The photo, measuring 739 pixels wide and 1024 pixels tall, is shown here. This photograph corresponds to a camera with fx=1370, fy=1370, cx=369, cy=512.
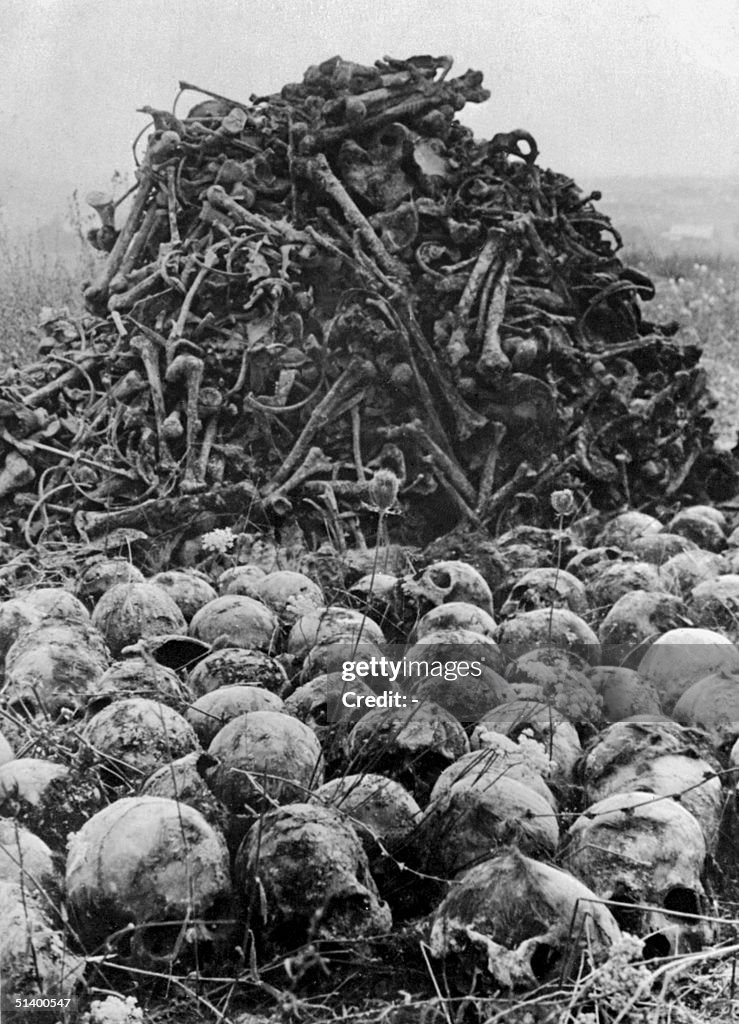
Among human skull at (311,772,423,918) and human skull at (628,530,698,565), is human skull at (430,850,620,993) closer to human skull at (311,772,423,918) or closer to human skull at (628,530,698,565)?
human skull at (311,772,423,918)

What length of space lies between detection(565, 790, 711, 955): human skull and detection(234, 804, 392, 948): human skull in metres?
0.58

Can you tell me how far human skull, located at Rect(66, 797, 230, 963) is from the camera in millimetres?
3199

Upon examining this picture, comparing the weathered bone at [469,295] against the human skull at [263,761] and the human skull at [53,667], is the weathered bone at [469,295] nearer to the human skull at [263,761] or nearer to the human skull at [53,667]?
the human skull at [53,667]

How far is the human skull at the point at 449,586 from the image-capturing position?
5.48m

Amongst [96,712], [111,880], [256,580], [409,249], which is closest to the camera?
[111,880]

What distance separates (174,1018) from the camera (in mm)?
3123

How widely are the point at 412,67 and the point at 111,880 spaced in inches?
238

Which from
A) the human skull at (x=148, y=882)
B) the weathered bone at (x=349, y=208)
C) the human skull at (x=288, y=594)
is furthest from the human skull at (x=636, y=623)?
the weathered bone at (x=349, y=208)

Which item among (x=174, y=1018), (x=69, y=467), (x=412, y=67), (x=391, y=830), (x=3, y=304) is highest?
(x=412, y=67)

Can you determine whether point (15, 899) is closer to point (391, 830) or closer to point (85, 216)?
point (391, 830)

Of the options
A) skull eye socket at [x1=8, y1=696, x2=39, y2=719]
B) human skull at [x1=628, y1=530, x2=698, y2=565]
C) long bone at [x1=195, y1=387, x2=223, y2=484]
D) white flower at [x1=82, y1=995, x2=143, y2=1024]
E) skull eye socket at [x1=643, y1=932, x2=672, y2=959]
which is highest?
long bone at [x1=195, y1=387, x2=223, y2=484]

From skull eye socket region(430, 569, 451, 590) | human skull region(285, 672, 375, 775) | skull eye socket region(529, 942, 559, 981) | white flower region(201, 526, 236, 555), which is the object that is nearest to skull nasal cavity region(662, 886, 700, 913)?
skull eye socket region(529, 942, 559, 981)

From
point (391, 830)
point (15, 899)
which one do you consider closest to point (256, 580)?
point (391, 830)

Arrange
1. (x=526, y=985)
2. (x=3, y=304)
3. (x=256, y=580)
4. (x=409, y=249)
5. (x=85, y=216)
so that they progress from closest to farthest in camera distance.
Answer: (x=526, y=985) < (x=256, y=580) < (x=409, y=249) < (x=85, y=216) < (x=3, y=304)
